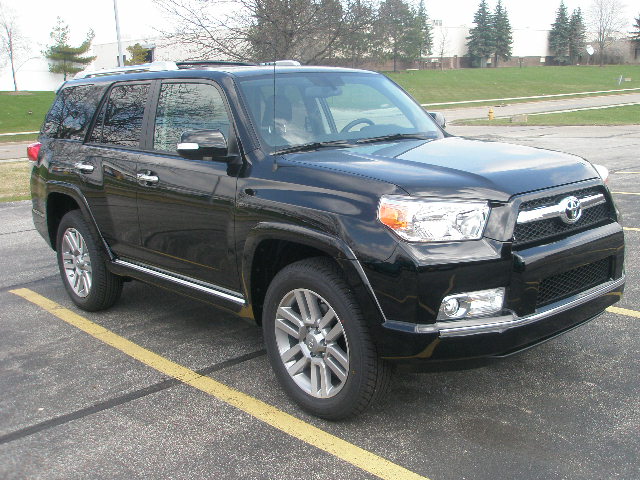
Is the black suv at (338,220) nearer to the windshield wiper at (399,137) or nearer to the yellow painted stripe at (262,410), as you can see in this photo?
the windshield wiper at (399,137)

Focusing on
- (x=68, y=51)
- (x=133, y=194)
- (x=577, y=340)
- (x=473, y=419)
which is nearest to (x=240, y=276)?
(x=133, y=194)

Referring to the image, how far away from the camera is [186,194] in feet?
14.0

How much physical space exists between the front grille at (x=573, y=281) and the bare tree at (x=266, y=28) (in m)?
15.4

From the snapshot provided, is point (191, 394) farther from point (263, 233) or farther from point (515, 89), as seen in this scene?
point (515, 89)

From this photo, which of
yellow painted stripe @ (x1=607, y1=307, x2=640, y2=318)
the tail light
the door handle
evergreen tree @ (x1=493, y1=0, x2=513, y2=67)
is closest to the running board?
the door handle

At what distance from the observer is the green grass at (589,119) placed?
24.1 metres


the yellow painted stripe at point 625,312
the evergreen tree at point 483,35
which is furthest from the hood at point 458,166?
the evergreen tree at point 483,35

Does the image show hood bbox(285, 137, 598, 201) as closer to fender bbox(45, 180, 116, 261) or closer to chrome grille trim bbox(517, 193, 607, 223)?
chrome grille trim bbox(517, 193, 607, 223)

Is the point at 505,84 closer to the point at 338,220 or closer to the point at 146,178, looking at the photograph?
the point at 146,178

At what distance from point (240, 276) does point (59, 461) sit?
1.38m

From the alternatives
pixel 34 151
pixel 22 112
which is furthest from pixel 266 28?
pixel 22 112

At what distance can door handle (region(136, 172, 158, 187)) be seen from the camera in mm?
4523

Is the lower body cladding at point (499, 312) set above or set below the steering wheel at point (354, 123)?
below

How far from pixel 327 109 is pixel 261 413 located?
77.4 inches
